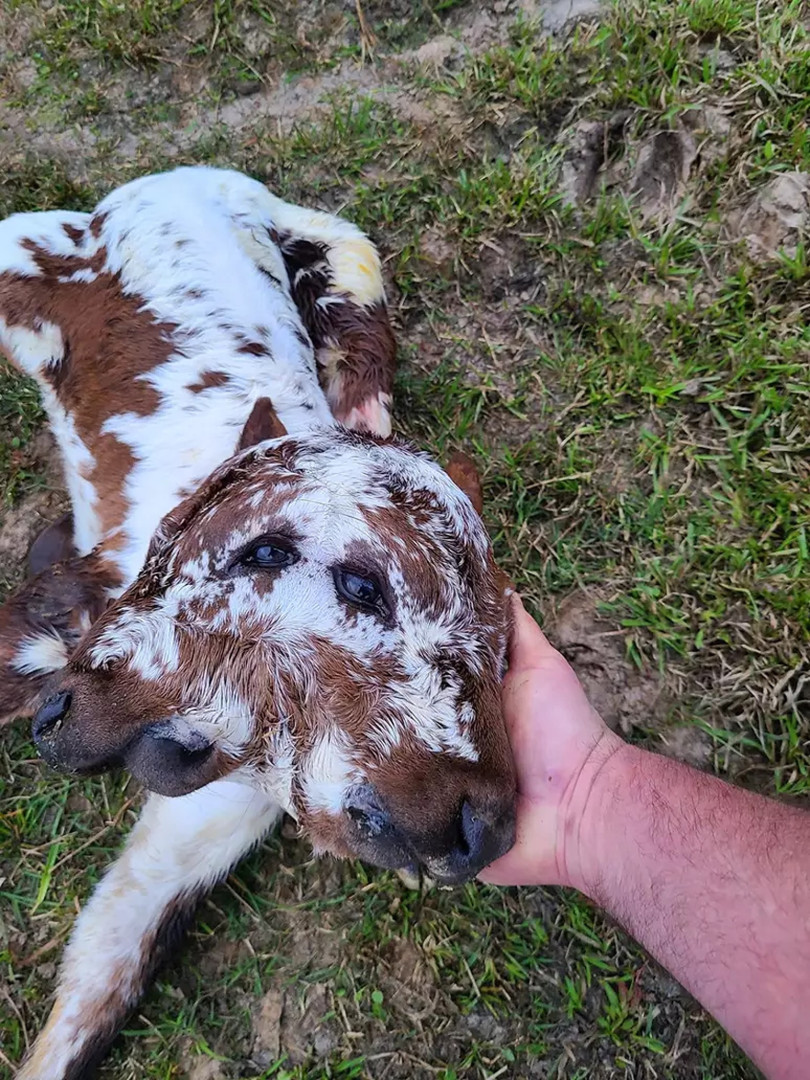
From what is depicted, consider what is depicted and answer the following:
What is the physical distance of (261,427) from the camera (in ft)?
9.68

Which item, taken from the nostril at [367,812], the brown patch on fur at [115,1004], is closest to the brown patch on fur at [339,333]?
the nostril at [367,812]

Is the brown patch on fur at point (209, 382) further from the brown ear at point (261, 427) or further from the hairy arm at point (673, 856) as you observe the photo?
the hairy arm at point (673, 856)

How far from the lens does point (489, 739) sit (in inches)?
91.6

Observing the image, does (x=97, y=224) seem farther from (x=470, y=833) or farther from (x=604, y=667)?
(x=470, y=833)

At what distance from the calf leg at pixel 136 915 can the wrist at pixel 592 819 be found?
3.97 ft

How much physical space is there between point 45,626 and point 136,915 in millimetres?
1226

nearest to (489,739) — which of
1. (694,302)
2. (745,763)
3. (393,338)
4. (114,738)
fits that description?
(114,738)

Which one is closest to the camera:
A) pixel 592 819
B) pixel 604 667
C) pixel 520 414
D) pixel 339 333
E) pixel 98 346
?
pixel 592 819

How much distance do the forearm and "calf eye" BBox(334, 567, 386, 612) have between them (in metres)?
1.07

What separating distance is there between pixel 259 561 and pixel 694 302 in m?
2.81

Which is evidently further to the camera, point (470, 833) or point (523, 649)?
point (523, 649)

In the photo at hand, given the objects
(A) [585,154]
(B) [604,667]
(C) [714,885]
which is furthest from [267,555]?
(A) [585,154]

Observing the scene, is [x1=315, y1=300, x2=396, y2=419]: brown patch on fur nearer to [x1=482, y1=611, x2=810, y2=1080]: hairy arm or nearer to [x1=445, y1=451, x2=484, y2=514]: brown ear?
[x1=445, y1=451, x2=484, y2=514]: brown ear

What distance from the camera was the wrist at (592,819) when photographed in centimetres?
272
